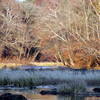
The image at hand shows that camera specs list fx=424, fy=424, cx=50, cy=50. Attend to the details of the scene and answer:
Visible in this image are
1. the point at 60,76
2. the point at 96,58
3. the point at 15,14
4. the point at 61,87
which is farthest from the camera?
the point at 15,14

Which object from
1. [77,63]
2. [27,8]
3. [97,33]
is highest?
[27,8]

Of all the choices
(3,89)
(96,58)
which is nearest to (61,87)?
(3,89)

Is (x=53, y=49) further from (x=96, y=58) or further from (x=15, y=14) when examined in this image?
(x=15, y=14)

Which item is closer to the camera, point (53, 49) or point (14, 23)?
point (53, 49)

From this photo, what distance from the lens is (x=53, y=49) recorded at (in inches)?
1420

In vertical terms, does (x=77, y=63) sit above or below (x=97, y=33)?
below

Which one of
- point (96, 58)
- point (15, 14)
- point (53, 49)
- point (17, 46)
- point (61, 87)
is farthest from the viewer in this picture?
point (15, 14)

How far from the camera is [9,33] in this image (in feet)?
142

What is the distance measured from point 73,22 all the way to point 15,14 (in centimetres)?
1264

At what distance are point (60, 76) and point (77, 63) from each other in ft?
47.4

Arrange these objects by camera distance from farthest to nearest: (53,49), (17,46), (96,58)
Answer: (17,46) → (53,49) → (96,58)

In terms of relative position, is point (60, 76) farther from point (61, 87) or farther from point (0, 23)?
point (0, 23)

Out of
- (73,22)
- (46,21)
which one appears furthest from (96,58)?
(46,21)

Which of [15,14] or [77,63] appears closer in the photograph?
[77,63]
